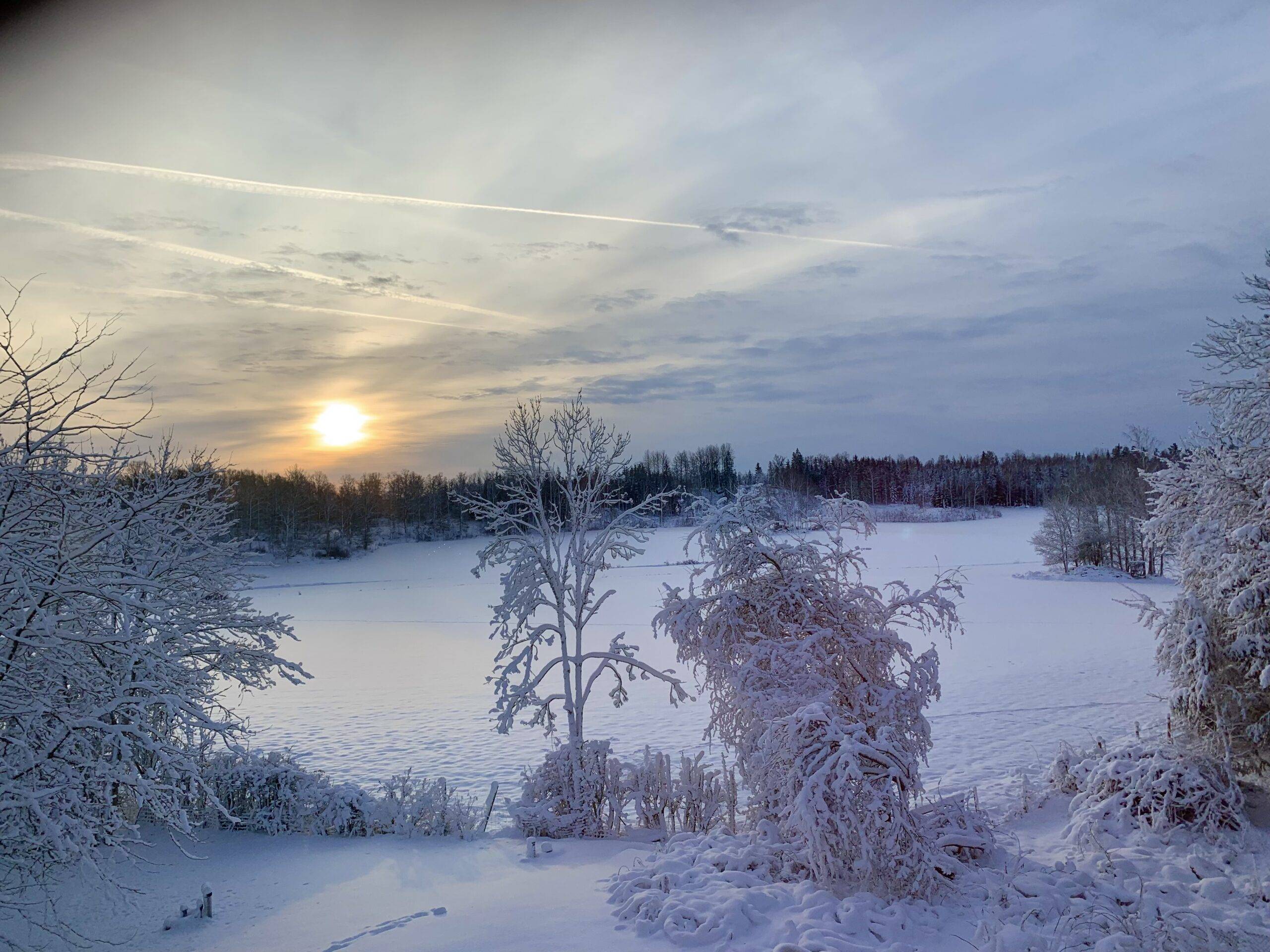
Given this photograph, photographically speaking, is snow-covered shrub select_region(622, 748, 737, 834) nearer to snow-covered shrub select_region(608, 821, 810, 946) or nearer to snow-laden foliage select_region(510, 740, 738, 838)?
snow-laden foliage select_region(510, 740, 738, 838)

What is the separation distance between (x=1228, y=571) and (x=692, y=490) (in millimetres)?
111528

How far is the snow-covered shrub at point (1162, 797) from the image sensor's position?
1013 cm

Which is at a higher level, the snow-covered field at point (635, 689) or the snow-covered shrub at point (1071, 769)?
the snow-covered shrub at point (1071, 769)

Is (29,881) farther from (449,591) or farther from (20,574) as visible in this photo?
(449,591)

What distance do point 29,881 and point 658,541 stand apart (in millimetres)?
72155

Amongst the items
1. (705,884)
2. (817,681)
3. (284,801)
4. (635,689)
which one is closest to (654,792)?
(705,884)

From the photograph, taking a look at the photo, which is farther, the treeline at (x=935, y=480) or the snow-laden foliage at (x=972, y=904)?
the treeline at (x=935, y=480)

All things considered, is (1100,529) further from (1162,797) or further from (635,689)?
(1162,797)

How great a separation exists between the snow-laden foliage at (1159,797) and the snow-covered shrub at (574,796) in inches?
264

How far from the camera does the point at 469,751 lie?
57.5 feet

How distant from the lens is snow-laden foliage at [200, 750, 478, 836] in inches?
483

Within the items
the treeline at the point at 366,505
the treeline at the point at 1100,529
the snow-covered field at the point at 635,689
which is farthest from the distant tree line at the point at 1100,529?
the treeline at the point at 366,505

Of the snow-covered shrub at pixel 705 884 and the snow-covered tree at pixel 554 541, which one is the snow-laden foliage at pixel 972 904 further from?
the snow-covered tree at pixel 554 541

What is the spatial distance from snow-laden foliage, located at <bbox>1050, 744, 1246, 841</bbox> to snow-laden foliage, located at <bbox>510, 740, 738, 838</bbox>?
5110 millimetres
